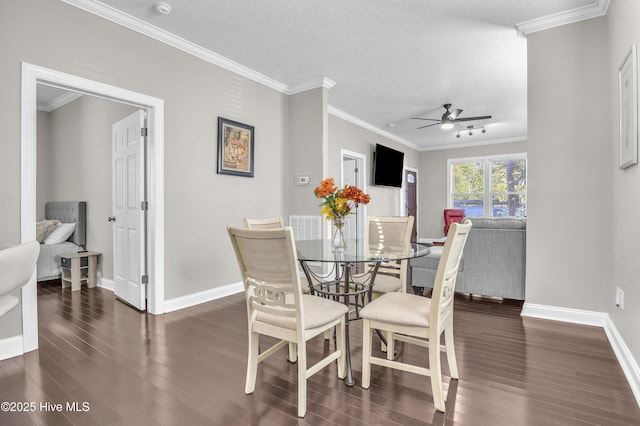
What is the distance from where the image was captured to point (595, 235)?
279 cm

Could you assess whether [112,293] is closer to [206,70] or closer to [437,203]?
[206,70]

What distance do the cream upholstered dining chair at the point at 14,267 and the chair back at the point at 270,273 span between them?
85 centimetres

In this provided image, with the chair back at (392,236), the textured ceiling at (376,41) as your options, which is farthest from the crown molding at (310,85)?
the chair back at (392,236)

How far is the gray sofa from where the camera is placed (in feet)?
10.9

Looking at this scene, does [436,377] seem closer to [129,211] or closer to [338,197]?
[338,197]

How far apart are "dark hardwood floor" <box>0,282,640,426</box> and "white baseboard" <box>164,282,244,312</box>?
Result: 42 centimetres

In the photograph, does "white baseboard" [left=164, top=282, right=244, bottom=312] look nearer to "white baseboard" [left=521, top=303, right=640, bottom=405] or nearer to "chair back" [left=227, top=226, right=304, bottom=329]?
"chair back" [left=227, top=226, right=304, bottom=329]

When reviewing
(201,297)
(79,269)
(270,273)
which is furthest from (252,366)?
(79,269)

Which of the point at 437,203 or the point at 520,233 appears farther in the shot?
the point at 437,203

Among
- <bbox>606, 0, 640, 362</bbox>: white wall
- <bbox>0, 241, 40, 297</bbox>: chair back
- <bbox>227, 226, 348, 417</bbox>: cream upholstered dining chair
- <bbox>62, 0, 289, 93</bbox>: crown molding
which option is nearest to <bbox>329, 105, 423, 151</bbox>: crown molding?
<bbox>62, 0, 289, 93</bbox>: crown molding

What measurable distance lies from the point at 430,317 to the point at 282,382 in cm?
95

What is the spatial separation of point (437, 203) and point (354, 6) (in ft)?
23.4

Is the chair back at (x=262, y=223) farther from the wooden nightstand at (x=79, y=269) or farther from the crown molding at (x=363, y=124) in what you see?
the crown molding at (x=363, y=124)

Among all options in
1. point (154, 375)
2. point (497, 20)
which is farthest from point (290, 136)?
point (154, 375)
